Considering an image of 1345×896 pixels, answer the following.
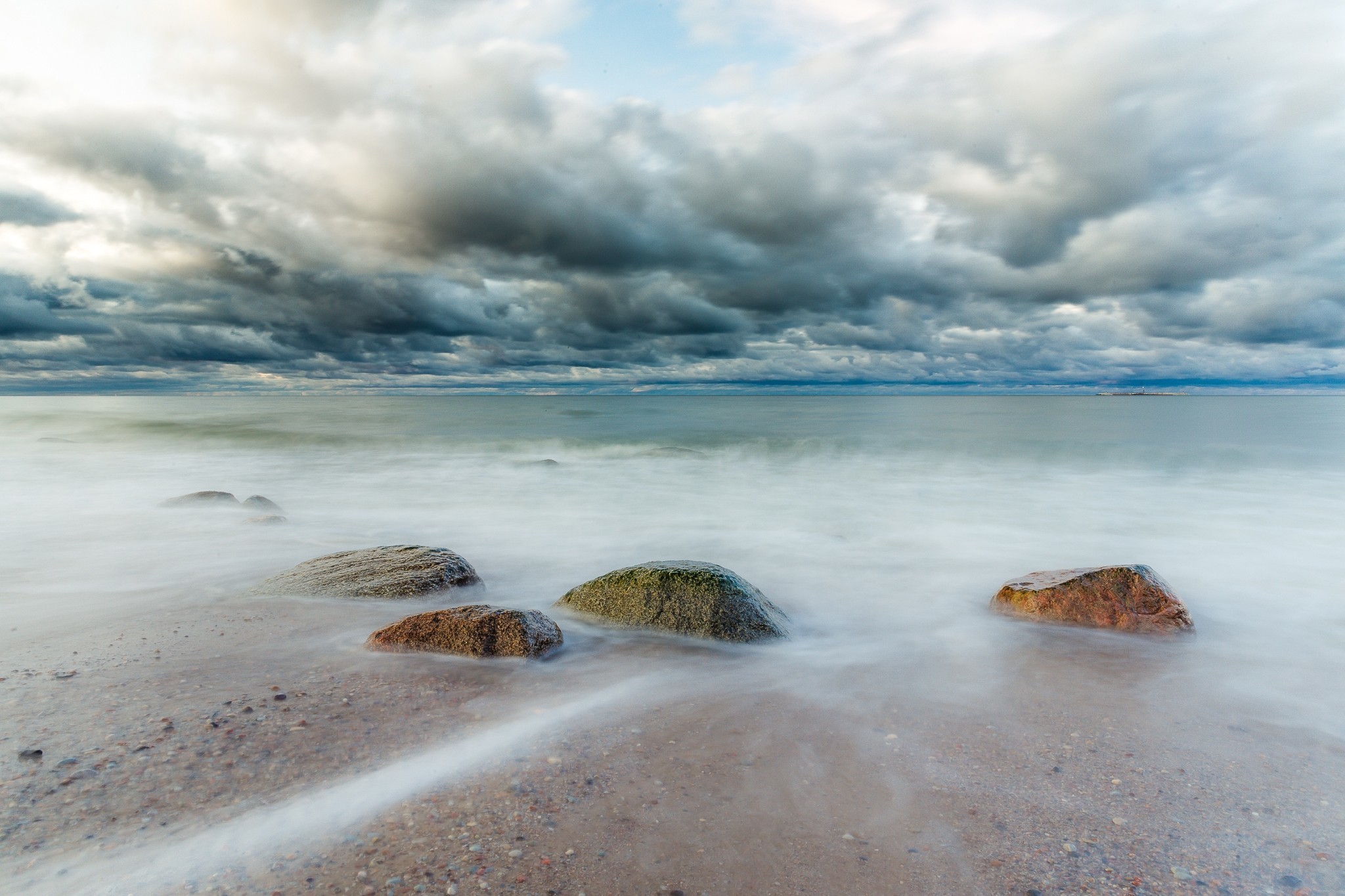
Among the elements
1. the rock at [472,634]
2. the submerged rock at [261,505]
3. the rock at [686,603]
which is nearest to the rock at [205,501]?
the submerged rock at [261,505]

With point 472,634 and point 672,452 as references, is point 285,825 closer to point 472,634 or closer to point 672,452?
point 472,634

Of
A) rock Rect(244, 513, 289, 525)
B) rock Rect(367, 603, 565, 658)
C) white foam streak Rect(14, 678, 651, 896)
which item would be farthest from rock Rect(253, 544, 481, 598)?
rock Rect(244, 513, 289, 525)

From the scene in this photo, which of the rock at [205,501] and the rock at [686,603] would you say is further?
the rock at [205,501]

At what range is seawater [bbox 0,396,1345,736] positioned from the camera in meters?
5.95

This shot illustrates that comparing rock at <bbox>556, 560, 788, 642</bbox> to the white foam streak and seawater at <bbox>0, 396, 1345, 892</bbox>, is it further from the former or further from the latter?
the white foam streak

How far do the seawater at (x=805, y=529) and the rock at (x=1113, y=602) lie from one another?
305 mm

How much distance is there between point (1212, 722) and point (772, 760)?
2.88 metres

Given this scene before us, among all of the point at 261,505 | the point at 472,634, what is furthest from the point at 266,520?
the point at 472,634

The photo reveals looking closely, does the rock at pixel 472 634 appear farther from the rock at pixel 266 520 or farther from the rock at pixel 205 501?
the rock at pixel 205 501

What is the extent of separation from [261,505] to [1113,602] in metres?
11.7

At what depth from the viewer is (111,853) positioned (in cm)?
274

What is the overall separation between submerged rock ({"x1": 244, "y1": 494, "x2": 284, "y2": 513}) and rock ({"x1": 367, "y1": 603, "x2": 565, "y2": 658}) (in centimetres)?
707

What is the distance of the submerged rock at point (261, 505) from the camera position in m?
10.9

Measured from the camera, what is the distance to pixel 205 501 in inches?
441
